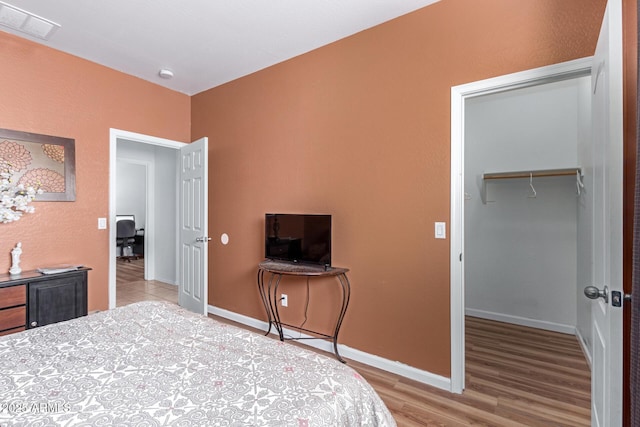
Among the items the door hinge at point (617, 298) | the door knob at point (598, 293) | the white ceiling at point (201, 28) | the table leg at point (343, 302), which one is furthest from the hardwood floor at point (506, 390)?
the white ceiling at point (201, 28)

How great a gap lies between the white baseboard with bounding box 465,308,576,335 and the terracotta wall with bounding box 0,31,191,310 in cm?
419

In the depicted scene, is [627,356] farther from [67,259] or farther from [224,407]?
[67,259]

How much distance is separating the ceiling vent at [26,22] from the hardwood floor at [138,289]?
10.00 feet

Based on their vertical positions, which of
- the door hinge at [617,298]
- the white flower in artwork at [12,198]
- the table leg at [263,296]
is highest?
the white flower in artwork at [12,198]

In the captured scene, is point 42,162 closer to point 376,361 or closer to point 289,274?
point 289,274

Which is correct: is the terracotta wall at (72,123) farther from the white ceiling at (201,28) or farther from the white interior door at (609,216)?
the white interior door at (609,216)

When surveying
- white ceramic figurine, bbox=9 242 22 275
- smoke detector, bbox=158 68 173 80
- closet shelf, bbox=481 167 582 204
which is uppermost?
smoke detector, bbox=158 68 173 80

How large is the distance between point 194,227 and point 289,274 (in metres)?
1.56

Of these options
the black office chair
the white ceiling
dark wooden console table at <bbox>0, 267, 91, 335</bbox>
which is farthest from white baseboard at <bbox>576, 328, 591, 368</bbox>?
the black office chair

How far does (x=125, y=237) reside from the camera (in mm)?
7176

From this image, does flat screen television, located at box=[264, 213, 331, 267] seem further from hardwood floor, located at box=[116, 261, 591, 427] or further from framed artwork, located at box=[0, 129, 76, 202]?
framed artwork, located at box=[0, 129, 76, 202]

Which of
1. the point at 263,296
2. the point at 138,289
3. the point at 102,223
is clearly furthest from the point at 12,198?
the point at 138,289

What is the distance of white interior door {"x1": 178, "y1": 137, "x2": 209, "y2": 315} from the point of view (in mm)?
3369

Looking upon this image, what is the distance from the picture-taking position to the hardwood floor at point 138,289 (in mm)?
4418
